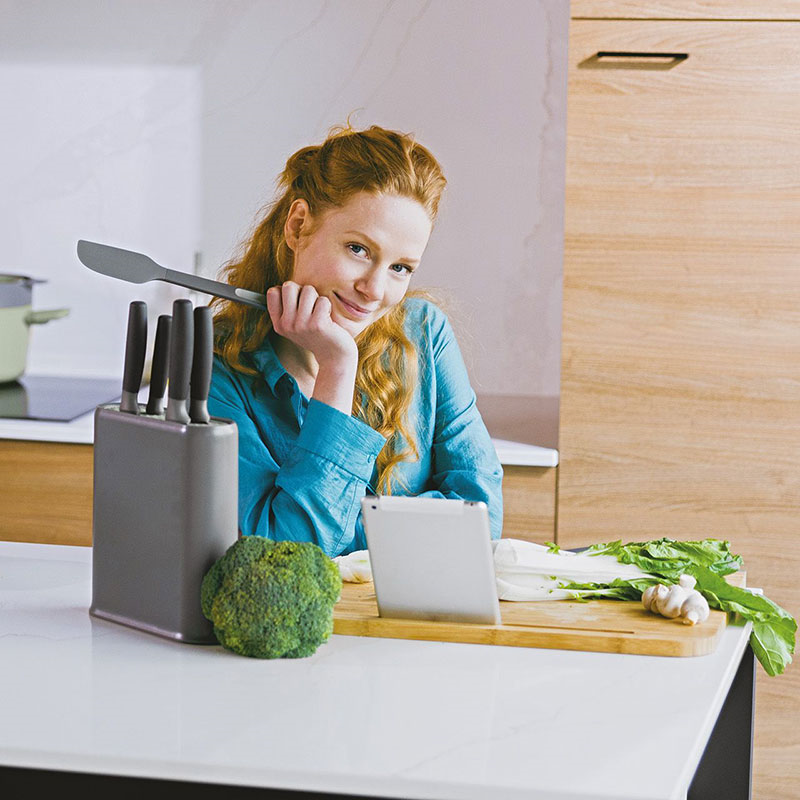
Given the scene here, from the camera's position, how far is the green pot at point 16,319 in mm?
2570

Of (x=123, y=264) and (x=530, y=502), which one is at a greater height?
(x=123, y=264)

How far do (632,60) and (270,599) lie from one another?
152 cm

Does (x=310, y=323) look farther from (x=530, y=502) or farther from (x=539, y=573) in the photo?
(x=530, y=502)

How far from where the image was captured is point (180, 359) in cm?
104

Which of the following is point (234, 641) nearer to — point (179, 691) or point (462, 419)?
point (179, 691)

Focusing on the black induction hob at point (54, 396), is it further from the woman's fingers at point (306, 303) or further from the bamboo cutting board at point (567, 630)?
the bamboo cutting board at point (567, 630)

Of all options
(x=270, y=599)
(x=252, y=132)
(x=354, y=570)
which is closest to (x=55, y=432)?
(x=252, y=132)

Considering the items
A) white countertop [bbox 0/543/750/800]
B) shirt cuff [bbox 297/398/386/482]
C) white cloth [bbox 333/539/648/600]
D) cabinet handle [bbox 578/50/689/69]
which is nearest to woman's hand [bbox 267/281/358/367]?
shirt cuff [bbox 297/398/386/482]

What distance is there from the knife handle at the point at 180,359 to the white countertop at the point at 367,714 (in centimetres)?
21

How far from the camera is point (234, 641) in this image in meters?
1.00

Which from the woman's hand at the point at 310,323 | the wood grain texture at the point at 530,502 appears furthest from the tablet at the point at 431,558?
the wood grain texture at the point at 530,502

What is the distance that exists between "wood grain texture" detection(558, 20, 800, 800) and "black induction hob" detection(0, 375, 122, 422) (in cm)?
100

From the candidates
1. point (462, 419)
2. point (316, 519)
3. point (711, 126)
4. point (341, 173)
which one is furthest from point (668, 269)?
point (316, 519)

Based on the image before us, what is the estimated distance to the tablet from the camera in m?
1.04
